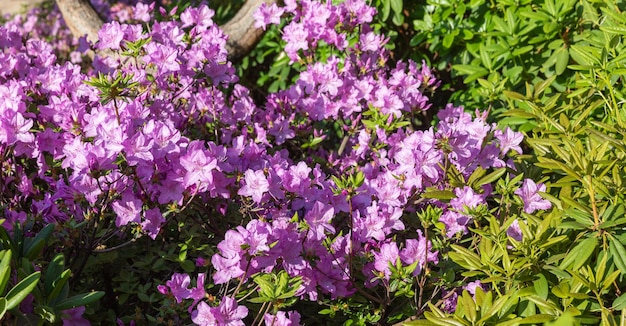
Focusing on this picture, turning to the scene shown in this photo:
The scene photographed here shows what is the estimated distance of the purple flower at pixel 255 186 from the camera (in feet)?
6.38

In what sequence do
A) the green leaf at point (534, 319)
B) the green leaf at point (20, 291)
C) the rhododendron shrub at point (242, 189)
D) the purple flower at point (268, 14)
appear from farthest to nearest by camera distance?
the purple flower at point (268, 14)
the rhododendron shrub at point (242, 189)
the green leaf at point (534, 319)
the green leaf at point (20, 291)

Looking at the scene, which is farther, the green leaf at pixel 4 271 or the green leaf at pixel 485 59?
the green leaf at pixel 485 59

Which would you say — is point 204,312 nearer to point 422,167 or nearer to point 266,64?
point 422,167

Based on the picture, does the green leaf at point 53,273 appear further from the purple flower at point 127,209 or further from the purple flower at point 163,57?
the purple flower at point 163,57

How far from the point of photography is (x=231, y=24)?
3.93 meters

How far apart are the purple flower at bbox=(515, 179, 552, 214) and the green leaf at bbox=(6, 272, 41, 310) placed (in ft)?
4.54

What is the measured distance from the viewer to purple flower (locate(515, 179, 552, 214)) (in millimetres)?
2068

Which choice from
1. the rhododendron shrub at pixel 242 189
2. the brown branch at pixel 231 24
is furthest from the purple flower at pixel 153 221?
the brown branch at pixel 231 24

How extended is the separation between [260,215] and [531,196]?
846 mm

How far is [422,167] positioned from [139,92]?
3.47ft

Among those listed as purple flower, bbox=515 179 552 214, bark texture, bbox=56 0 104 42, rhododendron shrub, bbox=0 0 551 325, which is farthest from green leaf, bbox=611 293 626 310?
bark texture, bbox=56 0 104 42

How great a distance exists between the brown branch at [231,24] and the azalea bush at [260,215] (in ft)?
3.89

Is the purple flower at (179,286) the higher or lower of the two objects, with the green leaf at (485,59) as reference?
higher

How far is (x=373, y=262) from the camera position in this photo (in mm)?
2074
